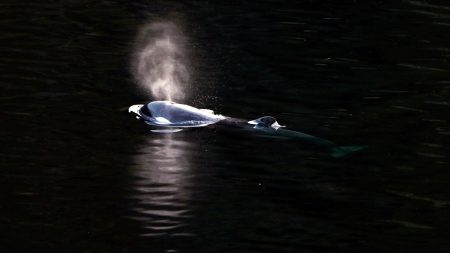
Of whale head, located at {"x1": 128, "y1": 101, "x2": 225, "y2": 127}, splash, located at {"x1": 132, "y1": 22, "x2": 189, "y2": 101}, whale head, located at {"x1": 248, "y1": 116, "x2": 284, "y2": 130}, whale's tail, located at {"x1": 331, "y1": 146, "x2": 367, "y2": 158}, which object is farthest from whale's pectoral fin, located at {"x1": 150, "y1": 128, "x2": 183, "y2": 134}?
whale's tail, located at {"x1": 331, "y1": 146, "x2": 367, "y2": 158}

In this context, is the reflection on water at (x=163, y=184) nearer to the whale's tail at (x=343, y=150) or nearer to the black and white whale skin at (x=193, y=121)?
the black and white whale skin at (x=193, y=121)

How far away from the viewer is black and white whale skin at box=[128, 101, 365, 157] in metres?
20.2

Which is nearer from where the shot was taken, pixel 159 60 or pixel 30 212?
pixel 30 212

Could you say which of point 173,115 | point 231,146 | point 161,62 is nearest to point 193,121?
point 173,115

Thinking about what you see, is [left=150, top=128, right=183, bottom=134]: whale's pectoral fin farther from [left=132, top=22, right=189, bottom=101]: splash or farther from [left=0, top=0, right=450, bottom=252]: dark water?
[left=132, top=22, right=189, bottom=101]: splash

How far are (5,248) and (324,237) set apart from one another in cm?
508

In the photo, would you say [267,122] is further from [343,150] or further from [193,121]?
[343,150]

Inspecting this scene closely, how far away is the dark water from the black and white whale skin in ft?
1.15

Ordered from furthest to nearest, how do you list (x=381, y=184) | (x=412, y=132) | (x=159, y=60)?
(x=159, y=60) < (x=412, y=132) < (x=381, y=184)

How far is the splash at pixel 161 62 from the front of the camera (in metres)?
24.9

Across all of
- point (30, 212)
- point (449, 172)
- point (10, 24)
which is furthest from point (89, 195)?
point (10, 24)

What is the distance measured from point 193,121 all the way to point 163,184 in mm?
4140

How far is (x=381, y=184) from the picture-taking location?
1772 cm

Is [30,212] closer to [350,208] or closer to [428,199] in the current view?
[350,208]
